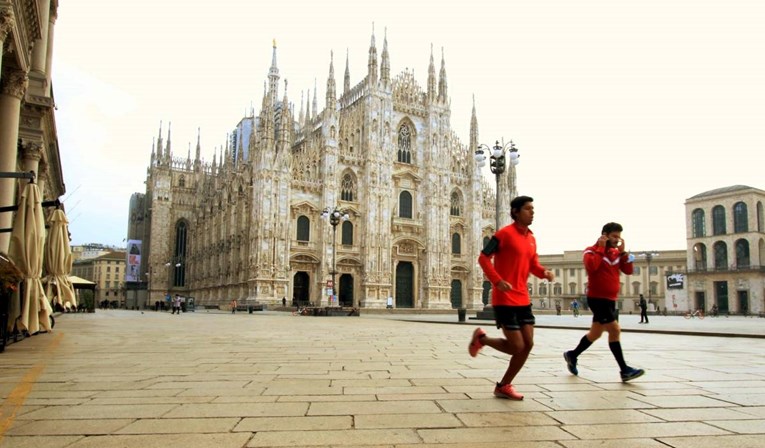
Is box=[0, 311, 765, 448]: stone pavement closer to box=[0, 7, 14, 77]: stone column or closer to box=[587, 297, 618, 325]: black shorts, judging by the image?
box=[587, 297, 618, 325]: black shorts

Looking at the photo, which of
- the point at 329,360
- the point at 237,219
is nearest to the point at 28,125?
the point at 329,360

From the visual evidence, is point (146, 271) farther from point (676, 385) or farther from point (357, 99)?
point (676, 385)

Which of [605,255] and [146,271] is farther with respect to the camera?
[146,271]

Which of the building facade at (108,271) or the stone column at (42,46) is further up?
the stone column at (42,46)

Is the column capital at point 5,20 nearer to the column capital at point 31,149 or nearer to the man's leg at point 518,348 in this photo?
the column capital at point 31,149

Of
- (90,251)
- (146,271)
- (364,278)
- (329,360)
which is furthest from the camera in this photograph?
(90,251)

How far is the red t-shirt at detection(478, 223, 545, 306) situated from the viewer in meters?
5.10

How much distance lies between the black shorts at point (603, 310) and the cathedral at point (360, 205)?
33.2 meters

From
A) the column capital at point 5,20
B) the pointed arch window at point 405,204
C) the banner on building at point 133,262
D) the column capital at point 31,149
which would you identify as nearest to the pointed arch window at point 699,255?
the pointed arch window at point 405,204

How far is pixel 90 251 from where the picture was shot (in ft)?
482

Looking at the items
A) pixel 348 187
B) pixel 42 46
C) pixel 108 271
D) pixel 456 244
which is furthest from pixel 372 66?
pixel 108 271

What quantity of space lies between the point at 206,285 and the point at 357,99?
22.9m

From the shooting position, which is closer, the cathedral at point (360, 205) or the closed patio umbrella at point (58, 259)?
the closed patio umbrella at point (58, 259)

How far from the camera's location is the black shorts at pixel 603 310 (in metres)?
6.16
